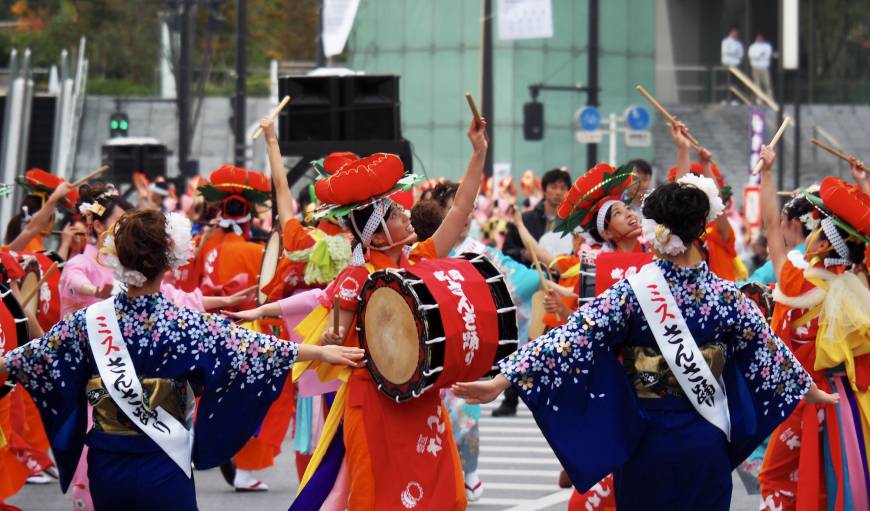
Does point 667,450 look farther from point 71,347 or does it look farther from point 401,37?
point 401,37

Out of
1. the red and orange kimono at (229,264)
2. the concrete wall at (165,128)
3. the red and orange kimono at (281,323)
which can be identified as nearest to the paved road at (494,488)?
the red and orange kimono at (281,323)

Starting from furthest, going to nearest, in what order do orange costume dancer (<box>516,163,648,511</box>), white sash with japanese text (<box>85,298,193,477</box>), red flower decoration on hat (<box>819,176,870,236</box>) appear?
orange costume dancer (<box>516,163,648,511</box>)
red flower decoration on hat (<box>819,176,870,236</box>)
white sash with japanese text (<box>85,298,193,477</box>)

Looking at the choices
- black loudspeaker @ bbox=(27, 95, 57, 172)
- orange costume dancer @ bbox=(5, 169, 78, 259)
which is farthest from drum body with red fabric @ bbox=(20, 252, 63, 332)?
black loudspeaker @ bbox=(27, 95, 57, 172)

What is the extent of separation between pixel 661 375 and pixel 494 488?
4772 mm

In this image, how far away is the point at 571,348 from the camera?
617 cm

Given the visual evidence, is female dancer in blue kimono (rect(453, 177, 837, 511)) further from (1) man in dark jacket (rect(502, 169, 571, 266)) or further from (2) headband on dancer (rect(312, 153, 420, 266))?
(1) man in dark jacket (rect(502, 169, 571, 266))

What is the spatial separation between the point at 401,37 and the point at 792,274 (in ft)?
107

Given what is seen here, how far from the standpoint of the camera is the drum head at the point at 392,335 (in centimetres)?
646

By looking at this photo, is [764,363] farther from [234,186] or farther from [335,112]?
[335,112]

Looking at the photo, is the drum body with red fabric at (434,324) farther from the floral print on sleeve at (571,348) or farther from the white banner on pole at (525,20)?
the white banner on pole at (525,20)

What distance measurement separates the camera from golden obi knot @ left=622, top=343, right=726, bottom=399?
6.09 m

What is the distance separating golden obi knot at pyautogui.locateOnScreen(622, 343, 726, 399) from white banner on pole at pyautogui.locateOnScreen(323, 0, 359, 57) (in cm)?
1532

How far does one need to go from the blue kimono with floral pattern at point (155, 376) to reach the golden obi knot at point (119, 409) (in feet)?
0.09

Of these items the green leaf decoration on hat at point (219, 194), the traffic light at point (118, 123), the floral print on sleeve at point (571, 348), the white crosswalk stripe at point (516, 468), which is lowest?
the white crosswalk stripe at point (516, 468)
